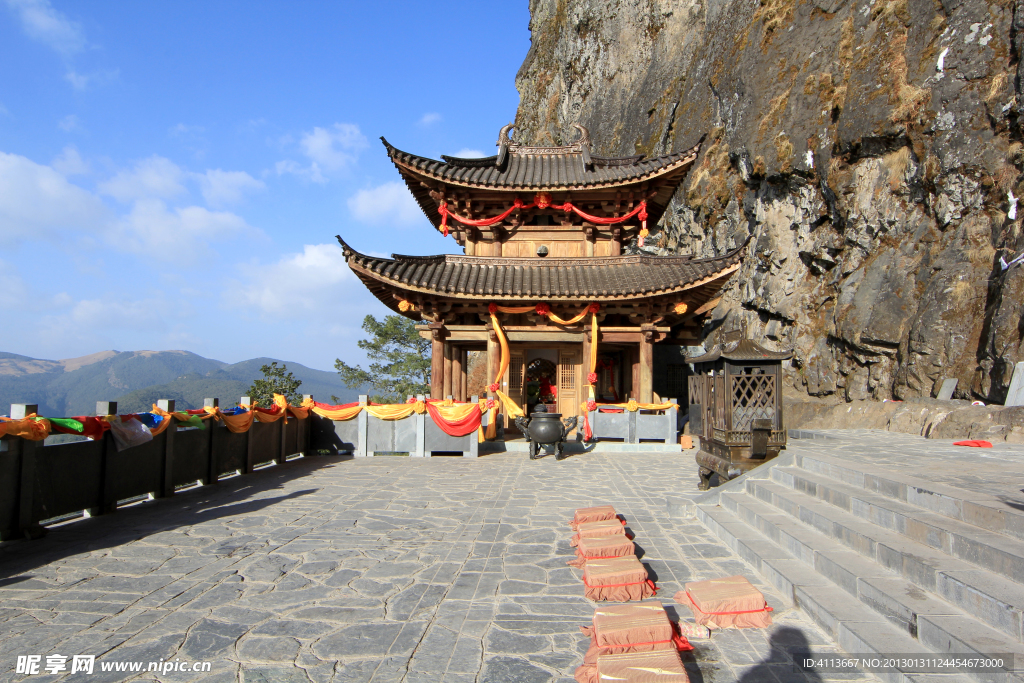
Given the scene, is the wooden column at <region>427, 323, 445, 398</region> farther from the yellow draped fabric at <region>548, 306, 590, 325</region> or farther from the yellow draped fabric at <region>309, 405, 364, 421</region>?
the yellow draped fabric at <region>548, 306, 590, 325</region>

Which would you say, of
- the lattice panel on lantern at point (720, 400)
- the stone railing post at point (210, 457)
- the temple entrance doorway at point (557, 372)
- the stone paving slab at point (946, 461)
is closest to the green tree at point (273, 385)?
the temple entrance doorway at point (557, 372)

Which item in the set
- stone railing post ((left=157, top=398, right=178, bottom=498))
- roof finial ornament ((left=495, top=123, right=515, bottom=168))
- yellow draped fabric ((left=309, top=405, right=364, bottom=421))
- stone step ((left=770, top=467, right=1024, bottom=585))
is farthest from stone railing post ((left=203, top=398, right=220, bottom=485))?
roof finial ornament ((left=495, top=123, right=515, bottom=168))

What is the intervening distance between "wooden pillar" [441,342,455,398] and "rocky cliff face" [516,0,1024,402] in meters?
14.0

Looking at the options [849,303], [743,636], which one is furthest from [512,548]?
[849,303]

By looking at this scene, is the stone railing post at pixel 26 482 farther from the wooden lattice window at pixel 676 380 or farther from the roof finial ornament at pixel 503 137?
the wooden lattice window at pixel 676 380

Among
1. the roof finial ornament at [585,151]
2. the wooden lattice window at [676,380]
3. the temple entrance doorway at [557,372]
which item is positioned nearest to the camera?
the temple entrance doorway at [557,372]

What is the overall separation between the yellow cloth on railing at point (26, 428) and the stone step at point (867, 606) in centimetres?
696

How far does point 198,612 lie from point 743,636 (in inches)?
144

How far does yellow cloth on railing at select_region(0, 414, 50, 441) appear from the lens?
196 inches

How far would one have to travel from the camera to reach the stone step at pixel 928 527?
2873 millimetres

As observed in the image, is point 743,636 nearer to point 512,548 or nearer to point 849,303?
point 512,548

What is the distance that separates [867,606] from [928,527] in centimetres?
71

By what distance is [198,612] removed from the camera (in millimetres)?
3594

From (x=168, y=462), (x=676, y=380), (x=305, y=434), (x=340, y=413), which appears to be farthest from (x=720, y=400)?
(x=676, y=380)
